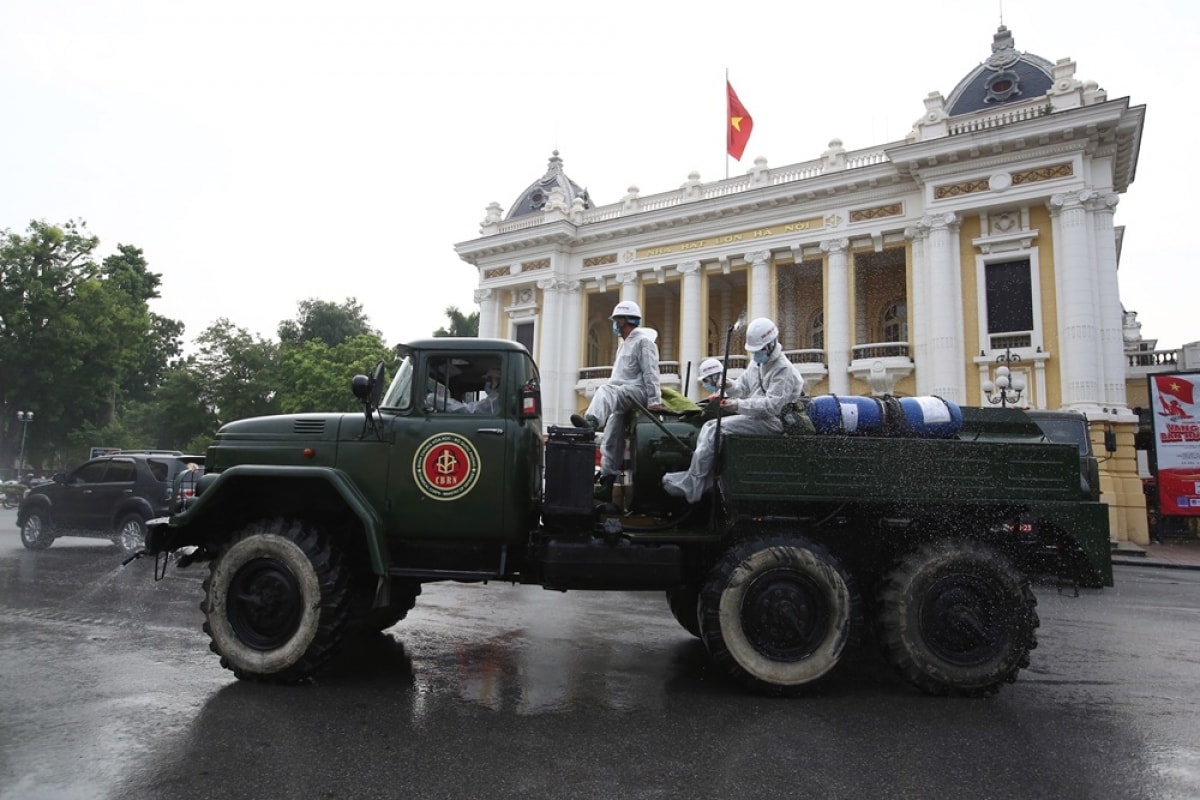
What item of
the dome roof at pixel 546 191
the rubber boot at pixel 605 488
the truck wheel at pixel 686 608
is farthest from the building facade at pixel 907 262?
the rubber boot at pixel 605 488

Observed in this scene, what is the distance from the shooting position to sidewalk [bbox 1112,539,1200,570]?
16000 millimetres

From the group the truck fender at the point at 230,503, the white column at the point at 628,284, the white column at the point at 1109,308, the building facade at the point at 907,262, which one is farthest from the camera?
the white column at the point at 628,284

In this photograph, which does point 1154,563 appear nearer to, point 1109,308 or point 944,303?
point 1109,308

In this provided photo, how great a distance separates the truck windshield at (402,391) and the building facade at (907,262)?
1142 centimetres

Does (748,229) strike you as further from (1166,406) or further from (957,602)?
(957,602)

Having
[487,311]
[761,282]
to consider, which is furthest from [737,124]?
[487,311]

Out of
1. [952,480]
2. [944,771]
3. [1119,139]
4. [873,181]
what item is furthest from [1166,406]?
[944,771]

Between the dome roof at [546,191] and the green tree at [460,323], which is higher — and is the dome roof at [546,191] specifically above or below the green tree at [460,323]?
above

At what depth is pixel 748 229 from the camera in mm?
27547

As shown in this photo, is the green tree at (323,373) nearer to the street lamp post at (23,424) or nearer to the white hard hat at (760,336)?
the street lamp post at (23,424)

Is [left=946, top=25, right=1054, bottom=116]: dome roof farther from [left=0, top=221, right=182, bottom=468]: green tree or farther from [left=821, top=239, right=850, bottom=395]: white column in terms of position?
[left=0, top=221, right=182, bottom=468]: green tree

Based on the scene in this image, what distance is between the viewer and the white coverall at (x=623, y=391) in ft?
18.8

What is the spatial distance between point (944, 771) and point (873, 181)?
81.2ft

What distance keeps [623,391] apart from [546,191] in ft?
106
